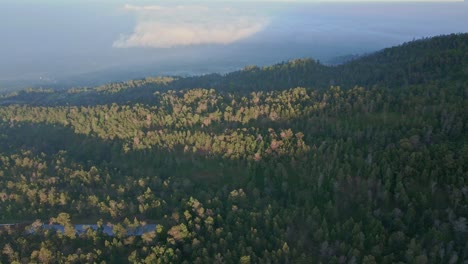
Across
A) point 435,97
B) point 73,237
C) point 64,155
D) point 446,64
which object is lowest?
point 73,237

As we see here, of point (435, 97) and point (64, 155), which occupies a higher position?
point (435, 97)

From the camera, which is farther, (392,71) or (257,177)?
(392,71)

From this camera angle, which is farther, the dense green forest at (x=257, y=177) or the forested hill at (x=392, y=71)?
the forested hill at (x=392, y=71)

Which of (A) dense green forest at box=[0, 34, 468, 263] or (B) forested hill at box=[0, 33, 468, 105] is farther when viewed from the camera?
(B) forested hill at box=[0, 33, 468, 105]

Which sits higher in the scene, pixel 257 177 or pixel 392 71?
pixel 392 71

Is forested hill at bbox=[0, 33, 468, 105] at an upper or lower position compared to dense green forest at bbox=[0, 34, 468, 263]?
upper

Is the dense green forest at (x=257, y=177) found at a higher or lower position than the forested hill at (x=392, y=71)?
lower

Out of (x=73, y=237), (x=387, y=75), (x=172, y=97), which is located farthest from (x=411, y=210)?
(x=172, y=97)

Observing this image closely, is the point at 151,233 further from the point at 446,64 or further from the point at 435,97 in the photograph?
the point at 446,64
